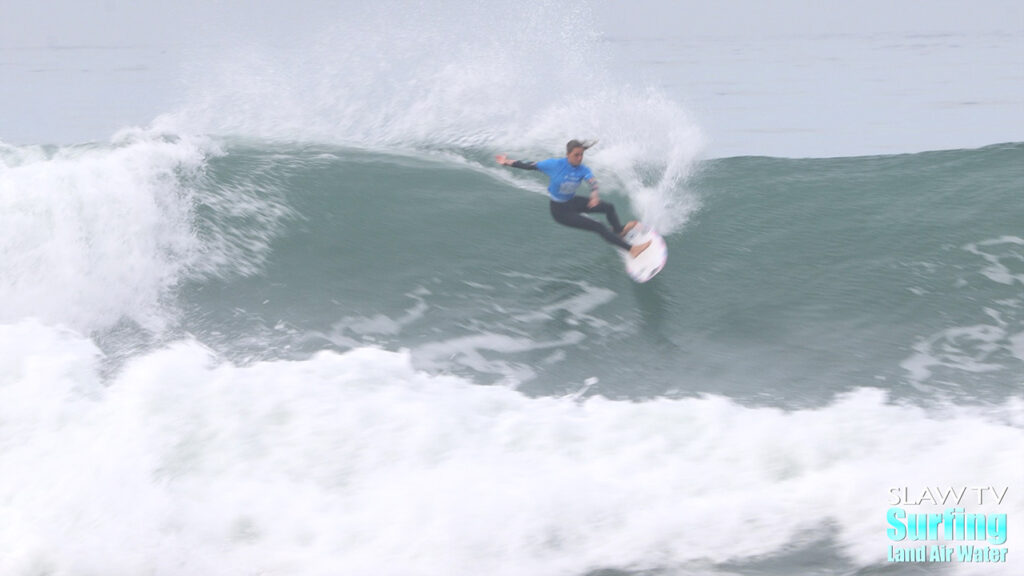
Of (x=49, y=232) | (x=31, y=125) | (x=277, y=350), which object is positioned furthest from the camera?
(x=31, y=125)

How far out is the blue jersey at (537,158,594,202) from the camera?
30.8 feet

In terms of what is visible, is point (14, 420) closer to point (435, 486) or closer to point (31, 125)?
point (435, 486)

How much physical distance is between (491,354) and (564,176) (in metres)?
2.26

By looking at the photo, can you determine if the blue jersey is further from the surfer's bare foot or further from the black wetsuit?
the surfer's bare foot

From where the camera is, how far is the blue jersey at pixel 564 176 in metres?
9.40

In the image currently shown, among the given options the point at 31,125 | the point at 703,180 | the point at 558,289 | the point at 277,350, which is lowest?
the point at 277,350

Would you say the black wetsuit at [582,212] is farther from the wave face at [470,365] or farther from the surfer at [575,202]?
the wave face at [470,365]

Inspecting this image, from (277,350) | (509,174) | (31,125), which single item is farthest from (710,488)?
(31,125)

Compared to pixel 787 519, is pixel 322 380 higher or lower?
higher

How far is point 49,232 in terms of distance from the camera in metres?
8.66

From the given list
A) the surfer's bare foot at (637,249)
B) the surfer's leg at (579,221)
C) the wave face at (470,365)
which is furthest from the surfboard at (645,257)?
the wave face at (470,365)

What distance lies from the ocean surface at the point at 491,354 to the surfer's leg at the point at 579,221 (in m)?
0.34

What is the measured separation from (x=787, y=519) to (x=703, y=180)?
23.0 feet

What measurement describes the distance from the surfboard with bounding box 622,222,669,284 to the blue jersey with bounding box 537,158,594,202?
2.24 feet
